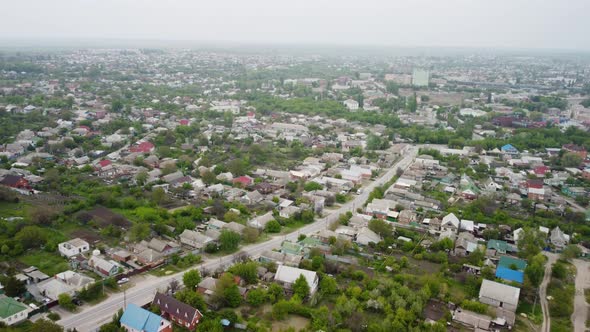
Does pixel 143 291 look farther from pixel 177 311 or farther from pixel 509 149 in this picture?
pixel 509 149

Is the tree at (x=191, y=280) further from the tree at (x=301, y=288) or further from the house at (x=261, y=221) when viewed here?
the house at (x=261, y=221)

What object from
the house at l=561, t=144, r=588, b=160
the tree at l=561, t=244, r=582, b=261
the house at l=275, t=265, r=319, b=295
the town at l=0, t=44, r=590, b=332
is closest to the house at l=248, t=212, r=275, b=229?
the town at l=0, t=44, r=590, b=332

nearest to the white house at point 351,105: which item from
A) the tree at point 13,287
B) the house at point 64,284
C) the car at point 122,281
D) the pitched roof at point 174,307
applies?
the car at point 122,281

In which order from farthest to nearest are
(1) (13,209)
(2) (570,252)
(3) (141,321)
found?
(1) (13,209)
(2) (570,252)
(3) (141,321)

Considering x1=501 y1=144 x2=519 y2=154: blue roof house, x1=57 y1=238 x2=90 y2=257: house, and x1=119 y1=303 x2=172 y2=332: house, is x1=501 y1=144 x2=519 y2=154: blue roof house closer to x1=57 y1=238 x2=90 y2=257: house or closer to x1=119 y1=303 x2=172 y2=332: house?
x1=119 y1=303 x2=172 y2=332: house

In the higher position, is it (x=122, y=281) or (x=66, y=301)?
(x=66, y=301)

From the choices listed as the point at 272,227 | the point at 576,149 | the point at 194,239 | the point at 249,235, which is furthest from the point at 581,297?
the point at 576,149
